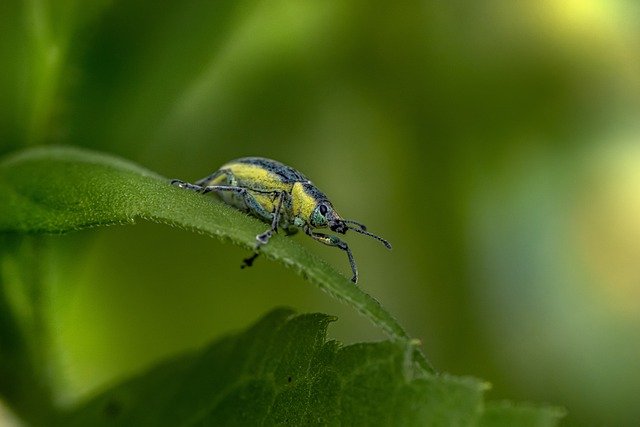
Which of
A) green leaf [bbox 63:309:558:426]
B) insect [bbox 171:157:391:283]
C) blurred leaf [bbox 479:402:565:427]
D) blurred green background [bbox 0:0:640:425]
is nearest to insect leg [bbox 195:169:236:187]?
insect [bbox 171:157:391:283]

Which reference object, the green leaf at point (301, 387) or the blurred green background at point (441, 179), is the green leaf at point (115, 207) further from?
the blurred green background at point (441, 179)

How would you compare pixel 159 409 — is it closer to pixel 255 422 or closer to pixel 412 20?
pixel 255 422

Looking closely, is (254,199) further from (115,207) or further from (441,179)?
(441,179)

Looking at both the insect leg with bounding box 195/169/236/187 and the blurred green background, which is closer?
the insect leg with bounding box 195/169/236/187

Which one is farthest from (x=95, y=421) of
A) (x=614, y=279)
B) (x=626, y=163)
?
(x=626, y=163)

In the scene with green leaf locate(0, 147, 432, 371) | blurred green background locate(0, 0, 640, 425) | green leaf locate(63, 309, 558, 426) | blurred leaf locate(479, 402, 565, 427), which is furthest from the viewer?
blurred green background locate(0, 0, 640, 425)

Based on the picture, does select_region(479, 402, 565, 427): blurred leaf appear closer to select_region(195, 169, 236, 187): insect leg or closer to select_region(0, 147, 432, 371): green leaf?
select_region(0, 147, 432, 371): green leaf
